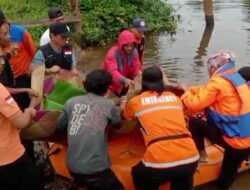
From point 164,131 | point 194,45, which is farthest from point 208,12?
point 164,131

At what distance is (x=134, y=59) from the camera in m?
6.62

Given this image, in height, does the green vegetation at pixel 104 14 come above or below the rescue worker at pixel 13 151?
below

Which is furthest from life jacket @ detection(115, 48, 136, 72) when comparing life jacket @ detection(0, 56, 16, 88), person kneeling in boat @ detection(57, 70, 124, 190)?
person kneeling in boat @ detection(57, 70, 124, 190)

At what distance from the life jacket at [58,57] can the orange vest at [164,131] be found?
1.49 meters

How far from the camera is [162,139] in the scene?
4.49 metres

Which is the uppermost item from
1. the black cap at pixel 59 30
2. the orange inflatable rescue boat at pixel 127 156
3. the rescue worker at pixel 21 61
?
the black cap at pixel 59 30

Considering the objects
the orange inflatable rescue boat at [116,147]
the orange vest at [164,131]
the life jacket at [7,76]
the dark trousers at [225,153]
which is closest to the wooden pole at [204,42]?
the dark trousers at [225,153]

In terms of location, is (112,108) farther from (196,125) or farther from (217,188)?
(217,188)

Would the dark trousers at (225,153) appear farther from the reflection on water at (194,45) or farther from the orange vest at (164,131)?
the reflection on water at (194,45)

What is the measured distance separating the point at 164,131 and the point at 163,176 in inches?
17.0

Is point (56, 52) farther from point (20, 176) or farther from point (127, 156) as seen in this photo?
point (20, 176)

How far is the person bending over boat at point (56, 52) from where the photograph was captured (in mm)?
5480

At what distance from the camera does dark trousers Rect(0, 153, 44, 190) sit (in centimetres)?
416

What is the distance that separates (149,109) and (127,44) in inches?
74.1
